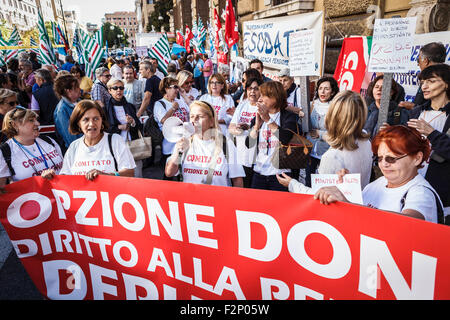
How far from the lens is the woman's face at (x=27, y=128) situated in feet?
8.23

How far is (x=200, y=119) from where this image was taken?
2436 millimetres

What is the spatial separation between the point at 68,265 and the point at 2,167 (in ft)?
3.24

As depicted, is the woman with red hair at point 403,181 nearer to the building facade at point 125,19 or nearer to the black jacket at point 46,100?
the black jacket at point 46,100

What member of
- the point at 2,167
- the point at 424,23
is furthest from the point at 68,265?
the point at 424,23

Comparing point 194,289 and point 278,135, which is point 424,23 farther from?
point 194,289

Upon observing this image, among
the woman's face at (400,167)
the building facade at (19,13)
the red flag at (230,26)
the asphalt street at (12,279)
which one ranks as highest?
the building facade at (19,13)

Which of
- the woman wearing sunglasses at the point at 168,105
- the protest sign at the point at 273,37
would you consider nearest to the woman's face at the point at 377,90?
the protest sign at the point at 273,37

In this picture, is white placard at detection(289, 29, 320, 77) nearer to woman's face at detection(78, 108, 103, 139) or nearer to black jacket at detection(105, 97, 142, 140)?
woman's face at detection(78, 108, 103, 139)

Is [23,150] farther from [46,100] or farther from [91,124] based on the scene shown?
[46,100]

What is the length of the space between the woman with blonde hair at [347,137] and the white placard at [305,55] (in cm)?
104

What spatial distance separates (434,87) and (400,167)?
1334 mm

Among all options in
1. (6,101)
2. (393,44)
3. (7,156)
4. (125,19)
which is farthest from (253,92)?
(125,19)

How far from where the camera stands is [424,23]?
12.9ft

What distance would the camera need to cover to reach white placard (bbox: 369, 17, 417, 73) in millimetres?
2498
